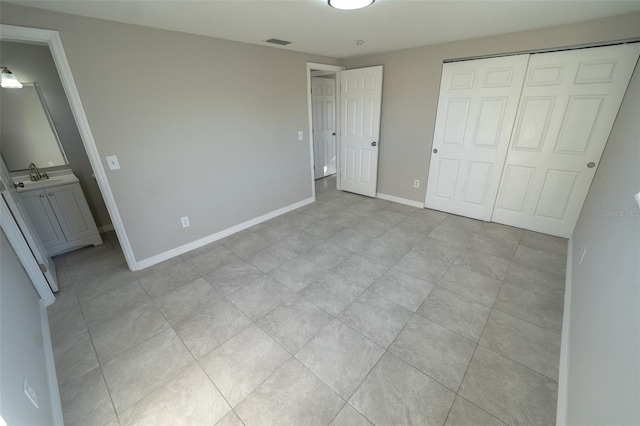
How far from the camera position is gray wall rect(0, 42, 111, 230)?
8.90 ft

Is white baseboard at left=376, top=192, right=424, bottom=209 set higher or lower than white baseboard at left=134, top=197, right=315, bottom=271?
higher

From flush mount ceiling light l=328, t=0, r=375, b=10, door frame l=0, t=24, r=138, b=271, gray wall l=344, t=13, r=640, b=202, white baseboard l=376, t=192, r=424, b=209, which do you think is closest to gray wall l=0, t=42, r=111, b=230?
door frame l=0, t=24, r=138, b=271

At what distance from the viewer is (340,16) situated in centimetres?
210

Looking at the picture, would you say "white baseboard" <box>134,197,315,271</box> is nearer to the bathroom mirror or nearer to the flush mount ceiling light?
the bathroom mirror

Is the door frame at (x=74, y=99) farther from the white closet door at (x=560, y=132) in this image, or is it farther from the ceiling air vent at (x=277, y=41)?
the white closet door at (x=560, y=132)

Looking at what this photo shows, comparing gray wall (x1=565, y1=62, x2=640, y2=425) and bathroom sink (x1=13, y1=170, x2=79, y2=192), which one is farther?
bathroom sink (x1=13, y1=170, x2=79, y2=192)

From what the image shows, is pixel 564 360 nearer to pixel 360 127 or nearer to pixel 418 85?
pixel 418 85

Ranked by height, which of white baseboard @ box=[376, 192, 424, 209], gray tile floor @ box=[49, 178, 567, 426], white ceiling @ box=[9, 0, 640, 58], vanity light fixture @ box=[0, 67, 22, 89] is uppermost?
white ceiling @ box=[9, 0, 640, 58]

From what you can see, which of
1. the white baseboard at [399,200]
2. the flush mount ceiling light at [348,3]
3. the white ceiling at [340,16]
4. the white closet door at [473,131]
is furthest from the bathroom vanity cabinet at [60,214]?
the white closet door at [473,131]

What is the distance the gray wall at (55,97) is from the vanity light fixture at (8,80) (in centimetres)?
12

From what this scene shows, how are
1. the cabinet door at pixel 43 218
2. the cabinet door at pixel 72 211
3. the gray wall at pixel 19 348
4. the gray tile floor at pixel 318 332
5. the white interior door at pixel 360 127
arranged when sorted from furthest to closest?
the white interior door at pixel 360 127
the cabinet door at pixel 72 211
the cabinet door at pixel 43 218
the gray tile floor at pixel 318 332
the gray wall at pixel 19 348

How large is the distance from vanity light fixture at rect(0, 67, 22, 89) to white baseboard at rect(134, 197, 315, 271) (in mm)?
2266

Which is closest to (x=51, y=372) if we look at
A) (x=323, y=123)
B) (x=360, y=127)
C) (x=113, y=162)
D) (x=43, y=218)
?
(x=113, y=162)

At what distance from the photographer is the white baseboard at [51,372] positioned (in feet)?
4.36
